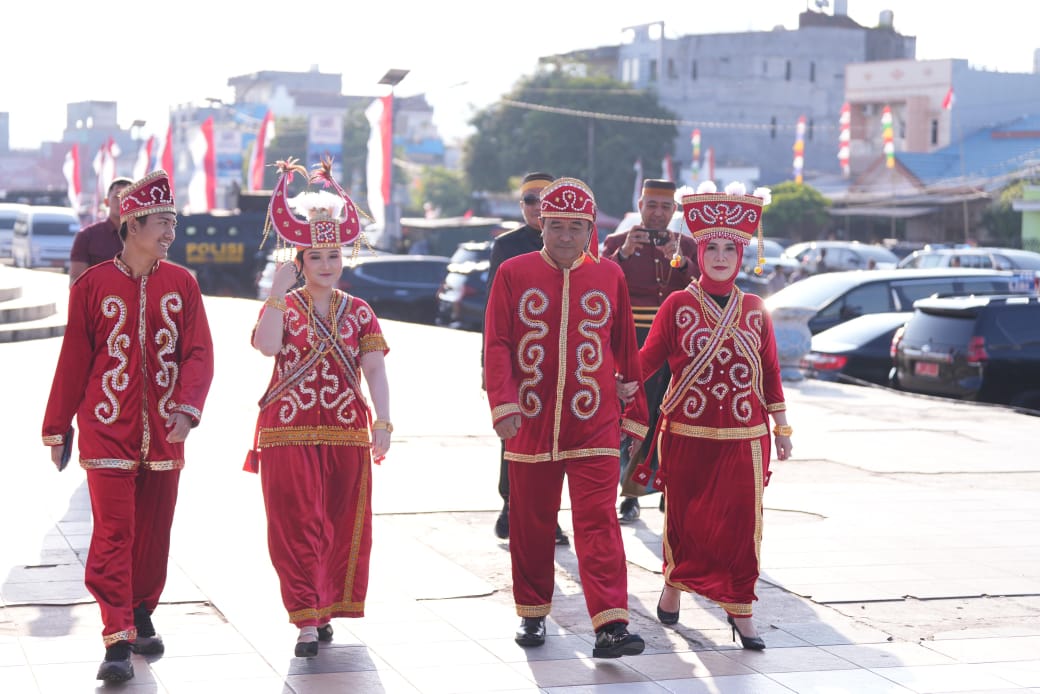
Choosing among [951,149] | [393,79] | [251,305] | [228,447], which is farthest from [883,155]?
[228,447]

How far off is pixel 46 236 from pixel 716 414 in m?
38.5

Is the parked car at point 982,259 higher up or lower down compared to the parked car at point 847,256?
higher up

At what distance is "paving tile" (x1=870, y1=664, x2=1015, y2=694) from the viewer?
559 centimetres

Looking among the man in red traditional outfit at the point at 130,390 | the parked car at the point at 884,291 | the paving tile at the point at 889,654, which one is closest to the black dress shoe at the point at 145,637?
the man in red traditional outfit at the point at 130,390

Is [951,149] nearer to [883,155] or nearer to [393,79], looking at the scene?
[883,155]

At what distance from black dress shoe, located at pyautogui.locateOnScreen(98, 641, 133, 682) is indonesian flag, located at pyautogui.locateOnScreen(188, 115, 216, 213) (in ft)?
138

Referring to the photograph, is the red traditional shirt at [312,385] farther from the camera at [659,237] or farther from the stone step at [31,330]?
the stone step at [31,330]

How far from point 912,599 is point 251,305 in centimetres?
2139

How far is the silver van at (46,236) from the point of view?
41.9 m

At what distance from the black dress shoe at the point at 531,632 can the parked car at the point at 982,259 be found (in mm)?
25244

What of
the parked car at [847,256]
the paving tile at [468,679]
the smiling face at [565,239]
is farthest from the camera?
the parked car at [847,256]

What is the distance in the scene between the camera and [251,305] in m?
27.3

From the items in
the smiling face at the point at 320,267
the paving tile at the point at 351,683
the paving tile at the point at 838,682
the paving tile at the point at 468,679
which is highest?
the smiling face at the point at 320,267

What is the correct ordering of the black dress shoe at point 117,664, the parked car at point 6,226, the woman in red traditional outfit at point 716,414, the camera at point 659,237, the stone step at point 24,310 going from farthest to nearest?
the parked car at point 6,226 → the stone step at point 24,310 → the camera at point 659,237 → the woman in red traditional outfit at point 716,414 → the black dress shoe at point 117,664
